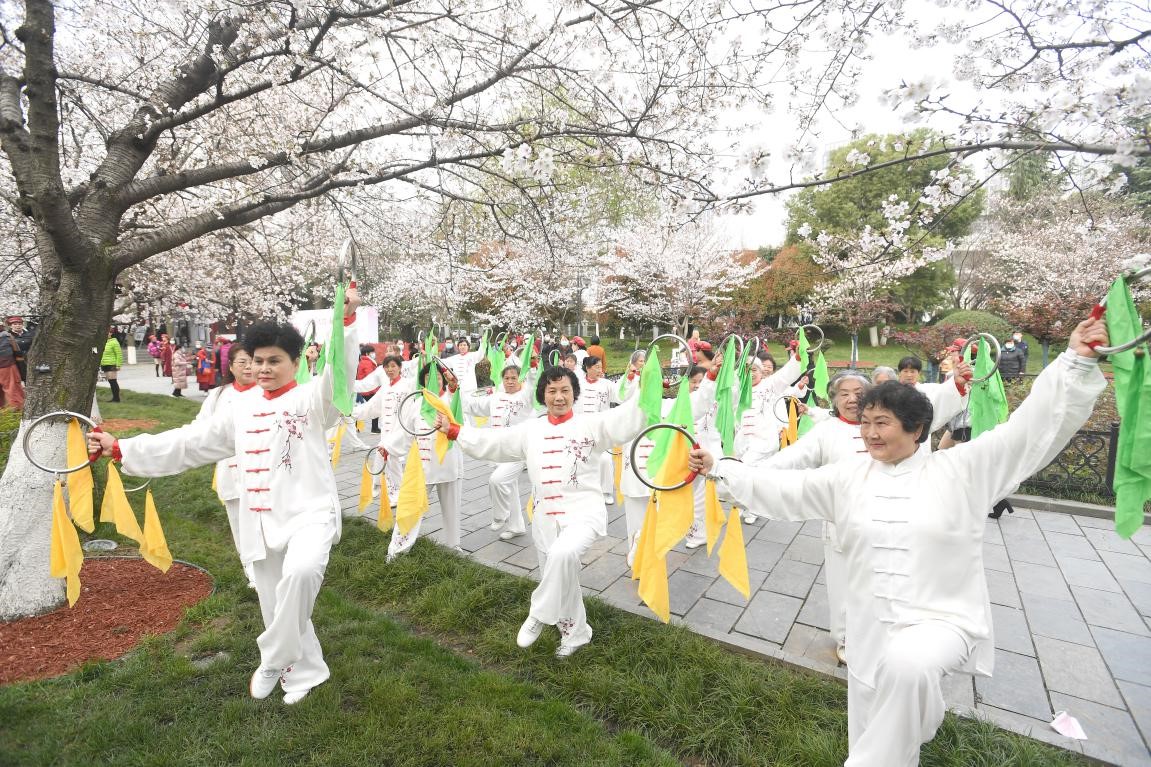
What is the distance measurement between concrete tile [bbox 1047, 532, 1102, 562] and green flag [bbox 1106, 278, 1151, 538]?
4328mm

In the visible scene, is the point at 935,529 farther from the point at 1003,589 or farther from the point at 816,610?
the point at 1003,589

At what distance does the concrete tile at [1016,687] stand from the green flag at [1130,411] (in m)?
1.54

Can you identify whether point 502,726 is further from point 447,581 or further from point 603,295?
point 603,295

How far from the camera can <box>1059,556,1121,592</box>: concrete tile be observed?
509 centimetres

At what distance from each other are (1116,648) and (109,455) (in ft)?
23.7

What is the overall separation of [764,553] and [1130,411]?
3942 mm

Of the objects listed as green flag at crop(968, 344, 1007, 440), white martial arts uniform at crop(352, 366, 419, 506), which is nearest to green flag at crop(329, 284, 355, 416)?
white martial arts uniform at crop(352, 366, 419, 506)

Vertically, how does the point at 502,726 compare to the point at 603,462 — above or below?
below

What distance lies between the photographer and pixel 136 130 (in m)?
4.88

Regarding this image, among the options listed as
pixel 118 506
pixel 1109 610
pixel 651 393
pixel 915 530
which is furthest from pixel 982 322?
pixel 118 506

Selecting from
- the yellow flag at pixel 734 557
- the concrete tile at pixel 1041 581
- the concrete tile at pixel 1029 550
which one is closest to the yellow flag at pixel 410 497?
the yellow flag at pixel 734 557

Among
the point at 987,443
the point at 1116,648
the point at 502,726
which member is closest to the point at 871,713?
the point at 987,443

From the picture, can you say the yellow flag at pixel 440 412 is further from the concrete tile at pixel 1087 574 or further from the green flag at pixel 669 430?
the concrete tile at pixel 1087 574

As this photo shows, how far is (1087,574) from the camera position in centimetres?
532
